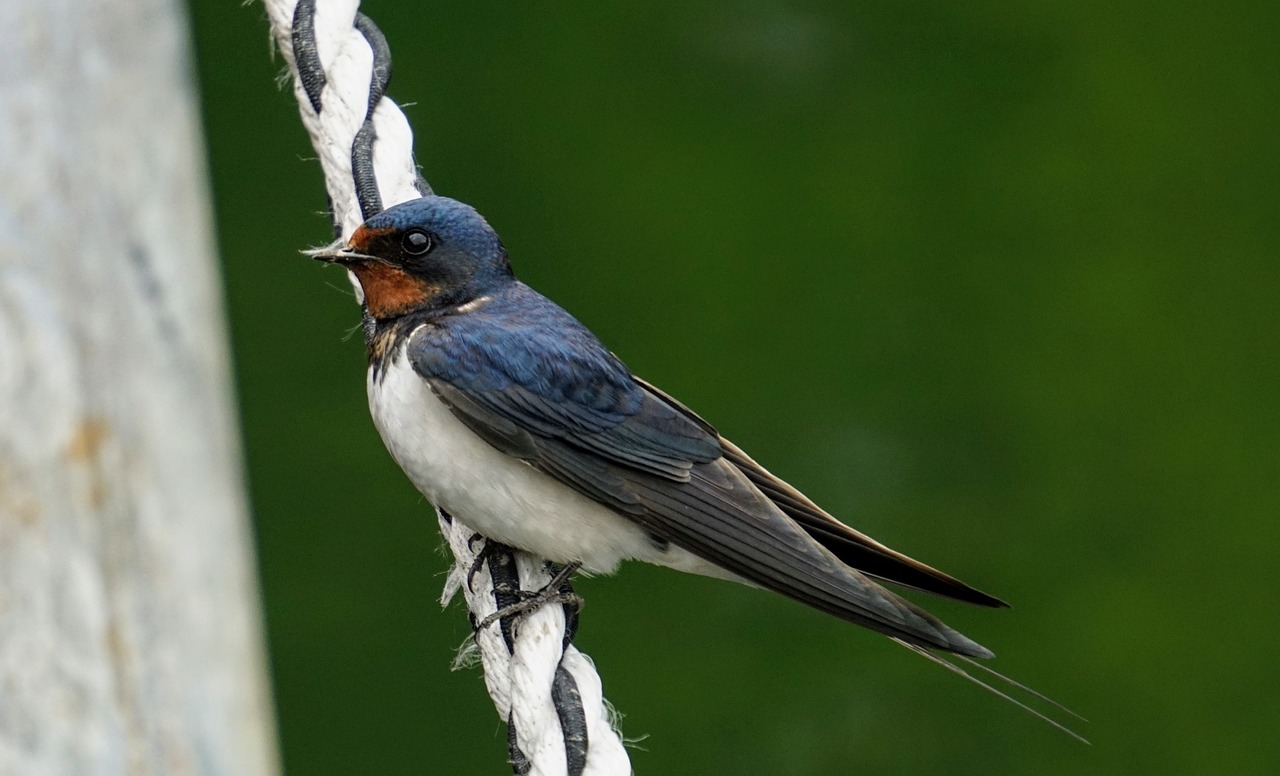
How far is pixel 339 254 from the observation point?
4.85 feet

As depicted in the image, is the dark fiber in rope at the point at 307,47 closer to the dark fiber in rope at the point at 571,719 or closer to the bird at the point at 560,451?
the bird at the point at 560,451

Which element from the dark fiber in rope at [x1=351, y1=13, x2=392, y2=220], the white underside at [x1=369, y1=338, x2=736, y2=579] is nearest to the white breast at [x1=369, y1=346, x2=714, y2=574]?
the white underside at [x1=369, y1=338, x2=736, y2=579]

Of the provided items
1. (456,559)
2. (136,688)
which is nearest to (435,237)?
(456,559)

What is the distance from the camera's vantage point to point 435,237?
150cm

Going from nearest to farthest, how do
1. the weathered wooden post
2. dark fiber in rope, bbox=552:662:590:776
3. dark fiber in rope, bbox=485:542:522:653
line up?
dark fiber in rope, bbox=552:662:590:776 → the weathered wooden post → dark fiber in rope, bbox=485:542:522:653

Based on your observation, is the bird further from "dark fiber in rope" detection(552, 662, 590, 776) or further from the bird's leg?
"dark fiber in rope" detection(552, 662, 590, 776)

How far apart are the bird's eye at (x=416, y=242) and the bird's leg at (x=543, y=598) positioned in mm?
317

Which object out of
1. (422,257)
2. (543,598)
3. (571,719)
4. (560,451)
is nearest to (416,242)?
(422,257)

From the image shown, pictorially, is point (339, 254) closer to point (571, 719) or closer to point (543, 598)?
point (543, 598)

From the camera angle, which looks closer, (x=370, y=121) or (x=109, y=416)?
(x=370, y=121)

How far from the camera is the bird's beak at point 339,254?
1.48 m

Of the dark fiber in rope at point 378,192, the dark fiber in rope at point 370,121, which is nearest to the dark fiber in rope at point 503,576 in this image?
the dark fiber in rope at point 378,192

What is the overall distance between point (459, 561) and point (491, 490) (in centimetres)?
7

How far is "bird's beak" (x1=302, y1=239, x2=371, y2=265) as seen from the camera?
148cm
